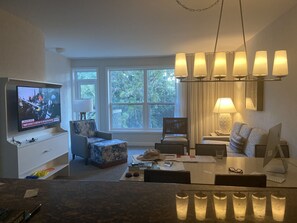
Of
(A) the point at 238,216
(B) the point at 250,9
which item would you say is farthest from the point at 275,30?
(A) the point at 238,216

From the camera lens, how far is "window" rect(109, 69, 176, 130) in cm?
648

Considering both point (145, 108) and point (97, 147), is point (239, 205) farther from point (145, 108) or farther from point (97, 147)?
point (145, 108)

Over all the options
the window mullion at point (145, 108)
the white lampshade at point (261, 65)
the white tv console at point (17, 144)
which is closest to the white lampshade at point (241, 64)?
the white lampshade at point (261, 65)

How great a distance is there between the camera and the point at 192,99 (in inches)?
239

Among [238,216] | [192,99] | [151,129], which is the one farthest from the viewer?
[151,129]

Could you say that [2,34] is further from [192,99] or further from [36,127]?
[192,99]

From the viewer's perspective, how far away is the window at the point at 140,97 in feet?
21.2

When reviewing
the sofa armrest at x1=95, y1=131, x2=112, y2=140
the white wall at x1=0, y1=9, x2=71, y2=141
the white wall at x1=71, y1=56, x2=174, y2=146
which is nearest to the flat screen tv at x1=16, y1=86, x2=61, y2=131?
the white wall at x1=0, y1=9, x2=71, y2=141

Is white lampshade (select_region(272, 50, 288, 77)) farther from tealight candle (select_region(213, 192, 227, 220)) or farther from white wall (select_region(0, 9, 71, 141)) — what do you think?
white wall (select_region(0, 9, 71, 141))

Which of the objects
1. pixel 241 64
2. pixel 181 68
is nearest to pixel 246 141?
pixel 241 64

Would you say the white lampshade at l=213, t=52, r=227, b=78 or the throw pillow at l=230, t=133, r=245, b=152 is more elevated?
the white lampshade at l=213, t=52, r=227, b=78

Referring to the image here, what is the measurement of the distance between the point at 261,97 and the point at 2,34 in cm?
401

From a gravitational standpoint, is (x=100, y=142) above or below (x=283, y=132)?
below

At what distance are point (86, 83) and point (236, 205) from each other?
6.16 meters
